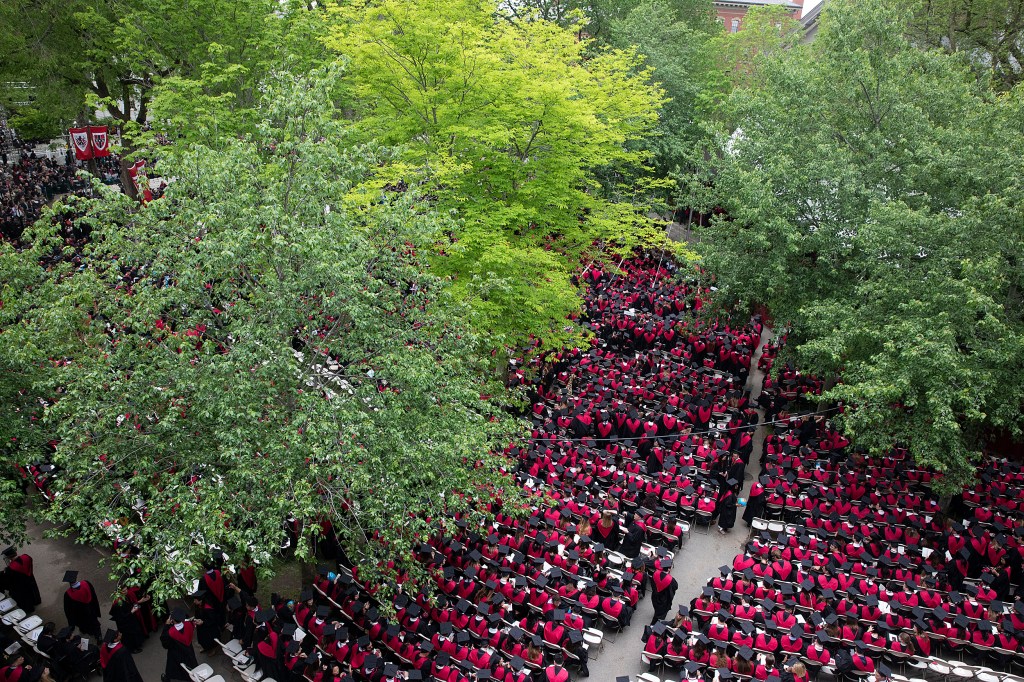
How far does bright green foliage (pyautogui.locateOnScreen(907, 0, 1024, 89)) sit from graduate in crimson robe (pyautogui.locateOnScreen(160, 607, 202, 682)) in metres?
25.8

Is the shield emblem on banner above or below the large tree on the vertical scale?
below

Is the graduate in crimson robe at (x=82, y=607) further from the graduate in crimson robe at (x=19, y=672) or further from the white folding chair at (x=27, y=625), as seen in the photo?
the graduate in crimson robe at (x=19, y=672)

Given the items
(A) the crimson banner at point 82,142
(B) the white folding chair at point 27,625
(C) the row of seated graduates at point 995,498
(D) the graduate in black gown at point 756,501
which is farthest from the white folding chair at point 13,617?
(C) the row of seated graduates at point 995,498

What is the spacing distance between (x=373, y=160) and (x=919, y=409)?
1100 centimetres

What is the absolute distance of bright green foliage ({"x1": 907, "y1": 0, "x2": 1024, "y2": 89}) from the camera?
22797 mm

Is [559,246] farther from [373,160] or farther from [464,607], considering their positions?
[464,607]

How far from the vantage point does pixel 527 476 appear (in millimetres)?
14828

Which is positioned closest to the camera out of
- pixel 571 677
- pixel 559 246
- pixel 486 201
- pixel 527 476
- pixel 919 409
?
pixel 571 677

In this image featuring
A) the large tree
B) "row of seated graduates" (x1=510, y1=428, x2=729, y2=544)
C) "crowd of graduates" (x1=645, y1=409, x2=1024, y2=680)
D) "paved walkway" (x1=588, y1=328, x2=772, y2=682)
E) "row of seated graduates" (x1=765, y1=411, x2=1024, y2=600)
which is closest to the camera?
"crowd of graduates" (x1=645, y1=409, x2=1024, y2=680)

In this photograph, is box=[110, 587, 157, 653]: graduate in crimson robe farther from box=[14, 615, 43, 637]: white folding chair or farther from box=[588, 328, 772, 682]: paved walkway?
box=[588, 328, 772, 682]: paved walkway

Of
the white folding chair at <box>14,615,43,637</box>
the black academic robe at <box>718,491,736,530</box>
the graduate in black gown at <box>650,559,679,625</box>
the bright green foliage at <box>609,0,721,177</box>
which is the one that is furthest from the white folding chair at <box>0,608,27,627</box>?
the bright green foliage at <box>609,0,721,177</box>

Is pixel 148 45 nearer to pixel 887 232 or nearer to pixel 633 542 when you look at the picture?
pixel 633 542

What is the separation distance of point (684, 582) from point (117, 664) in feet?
31.3

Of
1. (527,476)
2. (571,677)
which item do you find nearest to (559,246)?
(527,476)
